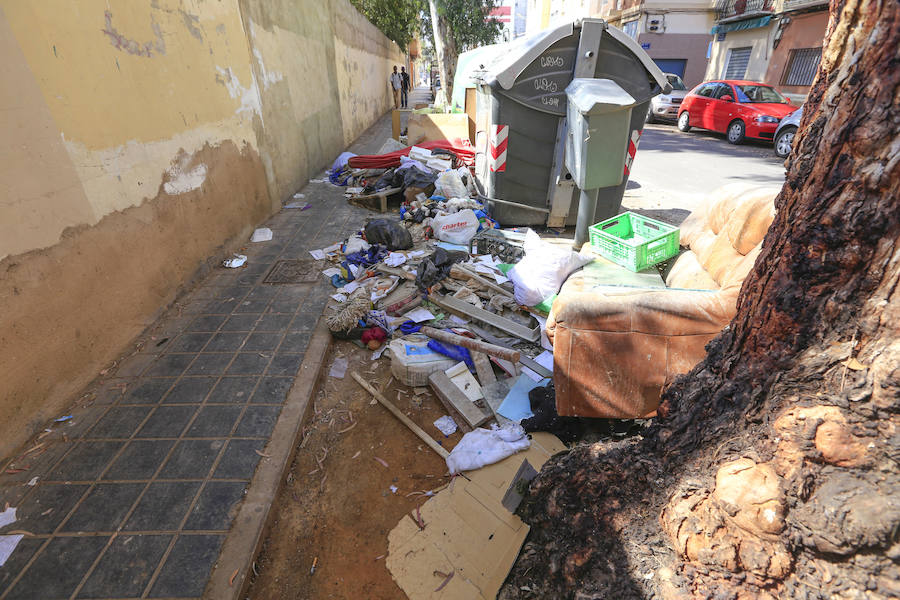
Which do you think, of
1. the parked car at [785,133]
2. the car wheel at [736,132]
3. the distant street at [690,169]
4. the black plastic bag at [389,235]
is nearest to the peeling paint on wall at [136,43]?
the black plastic bag at [389,235]

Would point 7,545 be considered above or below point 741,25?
below

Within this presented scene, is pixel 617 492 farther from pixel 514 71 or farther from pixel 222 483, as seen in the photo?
pixel 514 71

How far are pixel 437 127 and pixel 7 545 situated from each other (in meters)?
9.86

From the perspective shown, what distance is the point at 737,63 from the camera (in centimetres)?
1833

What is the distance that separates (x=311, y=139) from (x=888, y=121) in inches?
366

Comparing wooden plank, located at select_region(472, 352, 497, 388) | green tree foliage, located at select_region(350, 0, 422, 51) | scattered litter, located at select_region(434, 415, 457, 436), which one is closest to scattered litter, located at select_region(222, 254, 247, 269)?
wooden plank, located at select_region(472, 352, 497, 388)

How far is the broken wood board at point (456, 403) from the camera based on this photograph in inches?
120

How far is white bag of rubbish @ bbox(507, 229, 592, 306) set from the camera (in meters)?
3.87

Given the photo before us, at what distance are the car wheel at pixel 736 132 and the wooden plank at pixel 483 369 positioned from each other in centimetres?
1250

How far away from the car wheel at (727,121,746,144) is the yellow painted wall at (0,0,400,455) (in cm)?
1231

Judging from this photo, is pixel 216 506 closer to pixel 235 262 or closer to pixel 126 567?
pixel 126 567

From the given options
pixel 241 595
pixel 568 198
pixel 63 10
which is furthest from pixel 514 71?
pixel 241 595

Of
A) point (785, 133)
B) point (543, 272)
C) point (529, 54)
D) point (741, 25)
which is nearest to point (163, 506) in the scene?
point (543, 272)

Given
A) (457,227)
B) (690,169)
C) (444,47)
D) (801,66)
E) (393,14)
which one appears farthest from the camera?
(393,14)
